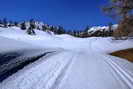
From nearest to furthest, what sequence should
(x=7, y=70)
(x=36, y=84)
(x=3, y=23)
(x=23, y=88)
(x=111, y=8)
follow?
(x=23, y=88)
(x=36, y=84)
(x=7, y=70)
(x=111, y=8)
(x=3, y=23)

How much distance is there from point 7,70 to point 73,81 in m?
3.03

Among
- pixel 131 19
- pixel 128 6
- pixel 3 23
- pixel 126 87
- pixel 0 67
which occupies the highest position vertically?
pixel 3 23

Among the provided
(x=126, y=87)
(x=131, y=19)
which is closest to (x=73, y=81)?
(x=126, y=87)

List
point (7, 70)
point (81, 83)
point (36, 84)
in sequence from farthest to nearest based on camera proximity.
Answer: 1. point (7, 70)
2. point (81, 83)
3. point (36, 84)

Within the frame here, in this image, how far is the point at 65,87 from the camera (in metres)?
5.86

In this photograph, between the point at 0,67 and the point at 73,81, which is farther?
the point at 0,67

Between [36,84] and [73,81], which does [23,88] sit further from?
[73,81]

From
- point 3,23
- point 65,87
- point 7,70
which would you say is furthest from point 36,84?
point 3,23

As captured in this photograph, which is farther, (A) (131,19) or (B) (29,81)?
(A) (131,19)

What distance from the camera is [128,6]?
1434 centimetres

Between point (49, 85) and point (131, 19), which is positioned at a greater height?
point (131, 19)

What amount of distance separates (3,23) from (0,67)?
5263 inches

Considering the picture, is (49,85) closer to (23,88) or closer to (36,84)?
(36,84)

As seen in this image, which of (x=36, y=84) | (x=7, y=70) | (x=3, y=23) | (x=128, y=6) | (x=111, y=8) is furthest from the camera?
(x=3, y=23)
